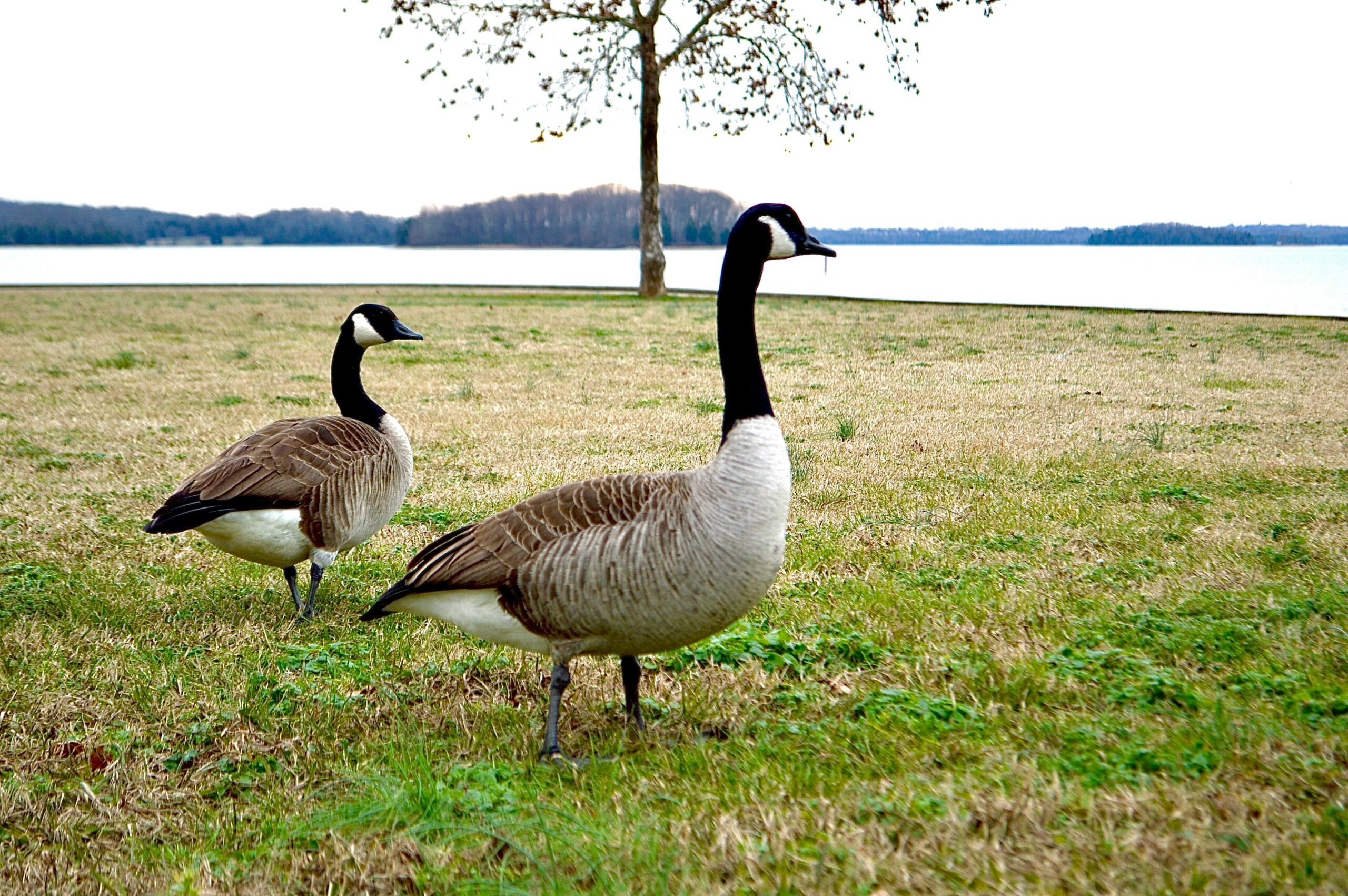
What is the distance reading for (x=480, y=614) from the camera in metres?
4.40

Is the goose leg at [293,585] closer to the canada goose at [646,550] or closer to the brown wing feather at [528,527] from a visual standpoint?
the canada goose at [646,550]

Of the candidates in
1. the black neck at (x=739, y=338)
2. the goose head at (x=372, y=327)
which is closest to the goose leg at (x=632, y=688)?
the black neck at (x=739, y=338)

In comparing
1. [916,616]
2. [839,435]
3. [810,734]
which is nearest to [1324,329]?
[839,435]

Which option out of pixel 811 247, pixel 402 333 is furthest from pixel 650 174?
pixel 811 247

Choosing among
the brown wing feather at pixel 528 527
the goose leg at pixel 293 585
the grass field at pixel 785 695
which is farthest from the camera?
the goose leg at pixel 293 585

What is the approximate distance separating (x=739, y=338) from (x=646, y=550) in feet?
3.42

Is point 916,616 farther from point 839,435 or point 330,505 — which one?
point 839,435

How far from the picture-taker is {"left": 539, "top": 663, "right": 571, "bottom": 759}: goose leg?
169 inches

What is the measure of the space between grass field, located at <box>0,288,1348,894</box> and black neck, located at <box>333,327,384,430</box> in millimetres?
1078

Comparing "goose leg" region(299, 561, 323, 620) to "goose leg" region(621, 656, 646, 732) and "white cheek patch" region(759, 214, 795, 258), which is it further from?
"white cheek patch" region(759, 214, 795, 258)

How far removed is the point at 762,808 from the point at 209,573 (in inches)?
201

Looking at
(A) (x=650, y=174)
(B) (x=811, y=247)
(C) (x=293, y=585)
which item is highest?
(A) (x=650, y=174)

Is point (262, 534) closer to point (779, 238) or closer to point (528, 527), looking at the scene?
point (528, 527)

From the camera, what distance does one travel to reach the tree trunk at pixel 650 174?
34.2 metres
